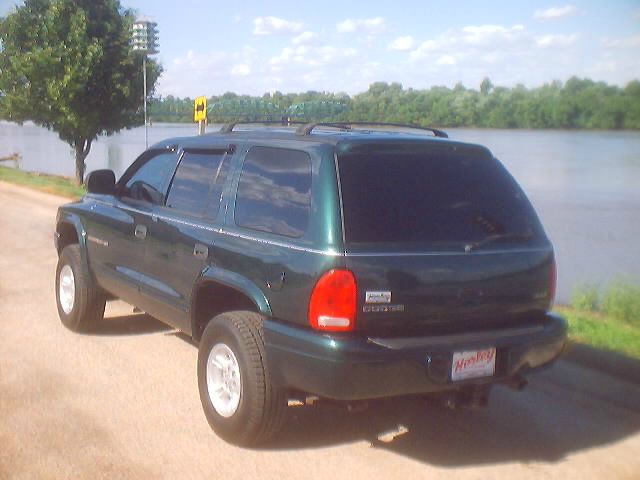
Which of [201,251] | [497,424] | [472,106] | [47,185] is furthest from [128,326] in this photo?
[47,185]

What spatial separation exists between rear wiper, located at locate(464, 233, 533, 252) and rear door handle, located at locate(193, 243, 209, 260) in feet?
5.16

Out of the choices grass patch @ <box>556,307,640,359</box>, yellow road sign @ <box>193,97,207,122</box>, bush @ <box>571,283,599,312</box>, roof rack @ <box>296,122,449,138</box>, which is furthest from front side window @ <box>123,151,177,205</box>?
yellow road sign @ <box>193,97,207,122</box>

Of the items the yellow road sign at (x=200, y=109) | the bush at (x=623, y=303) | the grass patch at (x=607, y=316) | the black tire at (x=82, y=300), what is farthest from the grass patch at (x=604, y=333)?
the yellow road sign at (x=200, y=109)

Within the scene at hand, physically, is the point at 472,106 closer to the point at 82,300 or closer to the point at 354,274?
the point at 82,300

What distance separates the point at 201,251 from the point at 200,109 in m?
10.6

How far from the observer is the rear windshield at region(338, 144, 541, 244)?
3.95 m

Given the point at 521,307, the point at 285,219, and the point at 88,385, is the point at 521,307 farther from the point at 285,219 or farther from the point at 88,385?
the point at 88,385

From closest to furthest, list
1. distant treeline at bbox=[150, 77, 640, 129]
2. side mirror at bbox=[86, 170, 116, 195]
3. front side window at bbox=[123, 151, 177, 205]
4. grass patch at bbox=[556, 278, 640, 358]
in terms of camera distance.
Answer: front side window at bbox=[123, 151, 177, 205] < side mirror at bbox=[86, 170, 116, 195] < grass patch at bbox=[556, 278, 640, 358] < distant treeline at bbox=[150, 77, 640, 129]

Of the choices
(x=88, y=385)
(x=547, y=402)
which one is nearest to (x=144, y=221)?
(x=88, y=385)

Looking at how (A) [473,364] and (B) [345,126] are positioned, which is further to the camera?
(B) [345,126]

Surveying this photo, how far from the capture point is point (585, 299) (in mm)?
8969

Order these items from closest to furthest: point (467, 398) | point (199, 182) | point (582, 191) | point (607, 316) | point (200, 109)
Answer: point (467, 398)
point (199, 182)
point (607, 316)
point (200, 109)
point (582, 191)

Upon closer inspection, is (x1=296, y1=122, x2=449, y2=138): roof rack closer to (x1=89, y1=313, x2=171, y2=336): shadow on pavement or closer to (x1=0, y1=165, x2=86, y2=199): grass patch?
(x1=89, y1=313, x2=171, y2=336): shadow on pavement

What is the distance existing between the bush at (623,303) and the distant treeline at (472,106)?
6.20 feet
